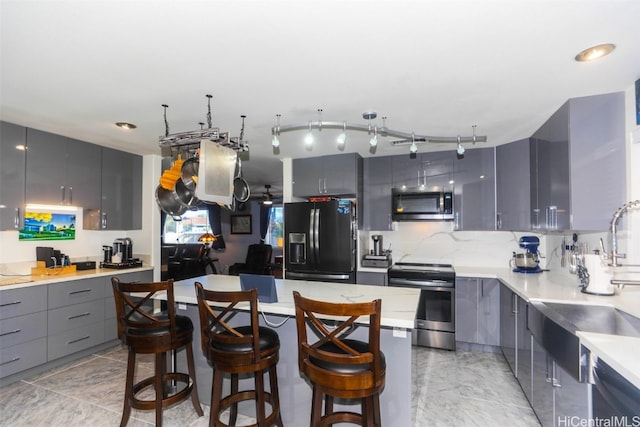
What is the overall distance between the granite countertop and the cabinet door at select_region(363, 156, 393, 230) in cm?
108

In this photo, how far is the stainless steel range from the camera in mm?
3422

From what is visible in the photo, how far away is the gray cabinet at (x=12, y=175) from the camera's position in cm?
280

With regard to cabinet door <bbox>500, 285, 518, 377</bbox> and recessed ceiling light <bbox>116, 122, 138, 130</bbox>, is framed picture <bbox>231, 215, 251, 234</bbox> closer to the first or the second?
recessed ceiling light <bbox>116, 122, 138, 130</bbox>

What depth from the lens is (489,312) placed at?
334 centimetres

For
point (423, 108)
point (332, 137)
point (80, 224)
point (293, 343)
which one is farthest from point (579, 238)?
point (80, 224)

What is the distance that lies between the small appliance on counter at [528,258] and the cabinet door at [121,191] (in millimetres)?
4576

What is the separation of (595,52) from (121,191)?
4566 millimetres

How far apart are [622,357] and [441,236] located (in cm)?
290

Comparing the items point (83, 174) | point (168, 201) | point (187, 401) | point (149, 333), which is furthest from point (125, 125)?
point (187, 401)

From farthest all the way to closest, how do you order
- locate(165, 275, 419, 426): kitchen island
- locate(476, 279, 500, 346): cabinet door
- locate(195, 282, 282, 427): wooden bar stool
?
locate(476, 279, 500, 346): cabinet door < locate(165, 275, 419, 426): kitchen island < locate(195, 282, 282, 427): wooden bar stool

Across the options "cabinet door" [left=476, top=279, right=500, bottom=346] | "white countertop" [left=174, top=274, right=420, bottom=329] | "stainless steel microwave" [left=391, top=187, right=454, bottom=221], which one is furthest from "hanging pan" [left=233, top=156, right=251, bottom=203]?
"cabinet door" [left=476, top=279, right=500, bottom=346]

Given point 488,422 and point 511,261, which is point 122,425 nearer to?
point 488,422

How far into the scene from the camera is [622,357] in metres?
1.20

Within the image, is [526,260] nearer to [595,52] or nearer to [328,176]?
[595,52]
